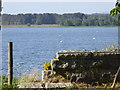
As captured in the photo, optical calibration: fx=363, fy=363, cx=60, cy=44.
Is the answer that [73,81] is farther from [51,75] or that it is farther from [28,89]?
[28,89]

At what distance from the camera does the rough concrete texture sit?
7906mm

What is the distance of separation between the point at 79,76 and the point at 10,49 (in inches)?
67.4

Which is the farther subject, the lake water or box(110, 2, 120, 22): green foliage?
the lake water

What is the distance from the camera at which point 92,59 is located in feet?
26.1

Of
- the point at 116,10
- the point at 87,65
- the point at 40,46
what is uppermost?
the point at 116,10

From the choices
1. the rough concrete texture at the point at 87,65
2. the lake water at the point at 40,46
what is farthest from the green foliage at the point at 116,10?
the lake water at the point at 40,46

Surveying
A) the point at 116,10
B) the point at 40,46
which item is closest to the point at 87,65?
the point at 116,10

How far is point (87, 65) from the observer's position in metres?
7.95

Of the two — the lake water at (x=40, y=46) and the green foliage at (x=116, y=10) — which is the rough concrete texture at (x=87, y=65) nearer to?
the green foliage at (x=116, y=10)

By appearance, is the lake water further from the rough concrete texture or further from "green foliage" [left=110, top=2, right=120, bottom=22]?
"green foliage" [left=110, top=2, right=120, bottom=22]

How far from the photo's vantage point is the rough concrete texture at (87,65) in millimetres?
7906

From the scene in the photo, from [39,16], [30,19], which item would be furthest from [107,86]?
[39,16]

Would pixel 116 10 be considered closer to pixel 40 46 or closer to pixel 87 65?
pixel 87 65

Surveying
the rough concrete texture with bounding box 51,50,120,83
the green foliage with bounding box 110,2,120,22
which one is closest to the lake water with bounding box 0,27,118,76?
the rough concrete texture with bounding box 51,50,120,83
